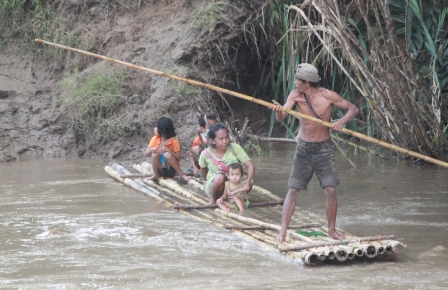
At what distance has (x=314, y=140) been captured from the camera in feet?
17.4

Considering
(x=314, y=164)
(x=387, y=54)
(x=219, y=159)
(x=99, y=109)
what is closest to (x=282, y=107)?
(x=314, y=164)

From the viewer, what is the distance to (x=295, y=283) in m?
4.31

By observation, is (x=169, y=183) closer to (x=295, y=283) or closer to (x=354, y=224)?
(x=354, y=224)

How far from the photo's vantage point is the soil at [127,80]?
10594mm

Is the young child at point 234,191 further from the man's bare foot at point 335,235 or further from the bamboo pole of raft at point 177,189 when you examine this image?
the man's bare foot at point 335,235

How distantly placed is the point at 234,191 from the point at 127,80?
4868mm

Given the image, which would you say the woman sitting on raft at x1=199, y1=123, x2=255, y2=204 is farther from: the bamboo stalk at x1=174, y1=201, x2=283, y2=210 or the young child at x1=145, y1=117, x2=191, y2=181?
the young child at x1=145, y1=117, x2=191, y2=181

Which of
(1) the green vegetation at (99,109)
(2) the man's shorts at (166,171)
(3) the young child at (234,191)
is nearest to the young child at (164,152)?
(2) the man's shorts at (166,171)

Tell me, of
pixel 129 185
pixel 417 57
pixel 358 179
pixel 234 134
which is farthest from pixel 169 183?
pixel 417 57

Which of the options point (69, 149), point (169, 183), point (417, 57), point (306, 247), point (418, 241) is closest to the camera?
point (306, 247)

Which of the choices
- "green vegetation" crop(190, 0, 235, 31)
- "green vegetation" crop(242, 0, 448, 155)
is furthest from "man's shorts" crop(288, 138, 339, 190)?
"green vegetation" crop(190, 0, 235, 31)

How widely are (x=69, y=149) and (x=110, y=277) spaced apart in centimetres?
653

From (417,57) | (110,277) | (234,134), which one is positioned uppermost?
(417,57)

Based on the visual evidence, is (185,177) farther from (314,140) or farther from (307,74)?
(307,74)
